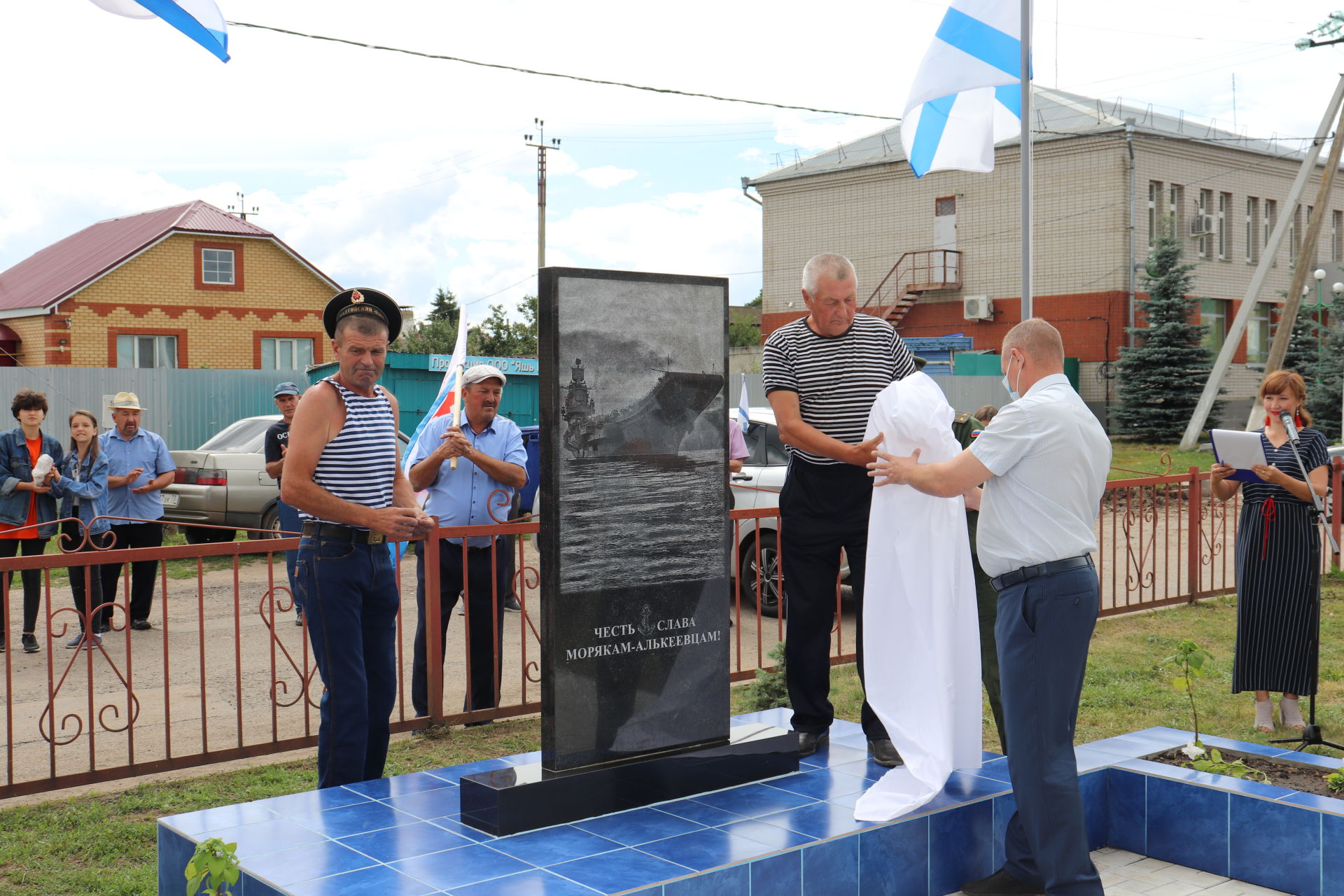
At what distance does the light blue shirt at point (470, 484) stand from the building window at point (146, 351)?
2697 cm

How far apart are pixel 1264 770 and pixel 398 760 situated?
382cm

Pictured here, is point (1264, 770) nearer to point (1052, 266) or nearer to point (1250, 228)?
point (1052, 266)

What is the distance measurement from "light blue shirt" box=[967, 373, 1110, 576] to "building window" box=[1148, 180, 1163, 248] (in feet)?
95.1

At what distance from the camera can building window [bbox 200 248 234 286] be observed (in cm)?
3144

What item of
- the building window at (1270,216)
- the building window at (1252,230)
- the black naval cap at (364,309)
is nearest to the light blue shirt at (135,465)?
the black naval cap at (364,309)

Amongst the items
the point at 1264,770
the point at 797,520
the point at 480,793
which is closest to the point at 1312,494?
the point at 1264,770

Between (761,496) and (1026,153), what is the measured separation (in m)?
3.56

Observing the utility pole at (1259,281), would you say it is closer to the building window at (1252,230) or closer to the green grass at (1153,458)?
the green grass at (1153,458)

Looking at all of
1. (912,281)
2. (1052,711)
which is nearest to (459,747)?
(1052,711)

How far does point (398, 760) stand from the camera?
5844mm

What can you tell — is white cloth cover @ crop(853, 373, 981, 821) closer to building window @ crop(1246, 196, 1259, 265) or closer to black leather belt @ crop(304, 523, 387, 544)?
black leather belt @ crop(304, 523, 387, 544)

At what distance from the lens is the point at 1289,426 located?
624cm

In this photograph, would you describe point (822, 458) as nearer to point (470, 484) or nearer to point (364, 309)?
point (364, 309)

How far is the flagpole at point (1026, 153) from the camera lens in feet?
24.7
